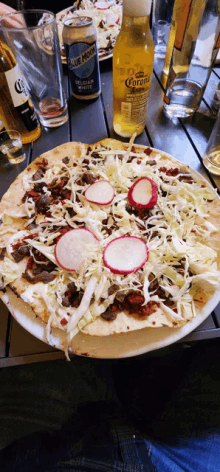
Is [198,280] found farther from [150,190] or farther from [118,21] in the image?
[118,21]

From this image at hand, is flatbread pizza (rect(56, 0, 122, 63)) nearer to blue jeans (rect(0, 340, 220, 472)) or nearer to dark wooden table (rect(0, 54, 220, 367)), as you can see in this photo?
dark wooden table (rect(0, 54, 220, 367))

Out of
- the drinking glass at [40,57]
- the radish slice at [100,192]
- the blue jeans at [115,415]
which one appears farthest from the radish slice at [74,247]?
the drinking glass at [40,57]

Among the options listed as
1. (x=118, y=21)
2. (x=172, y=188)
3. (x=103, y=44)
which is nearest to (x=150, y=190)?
(x=172, y=188)

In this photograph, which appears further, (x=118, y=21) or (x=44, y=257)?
(x=118, y=21)

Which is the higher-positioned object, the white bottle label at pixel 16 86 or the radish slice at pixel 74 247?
the white bottle label at pixel 16 86

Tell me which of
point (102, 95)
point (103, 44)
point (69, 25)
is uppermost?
point (69, 25)

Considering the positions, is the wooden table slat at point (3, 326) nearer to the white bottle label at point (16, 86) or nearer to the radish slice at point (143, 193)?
the radish slice at point (143, 193)
